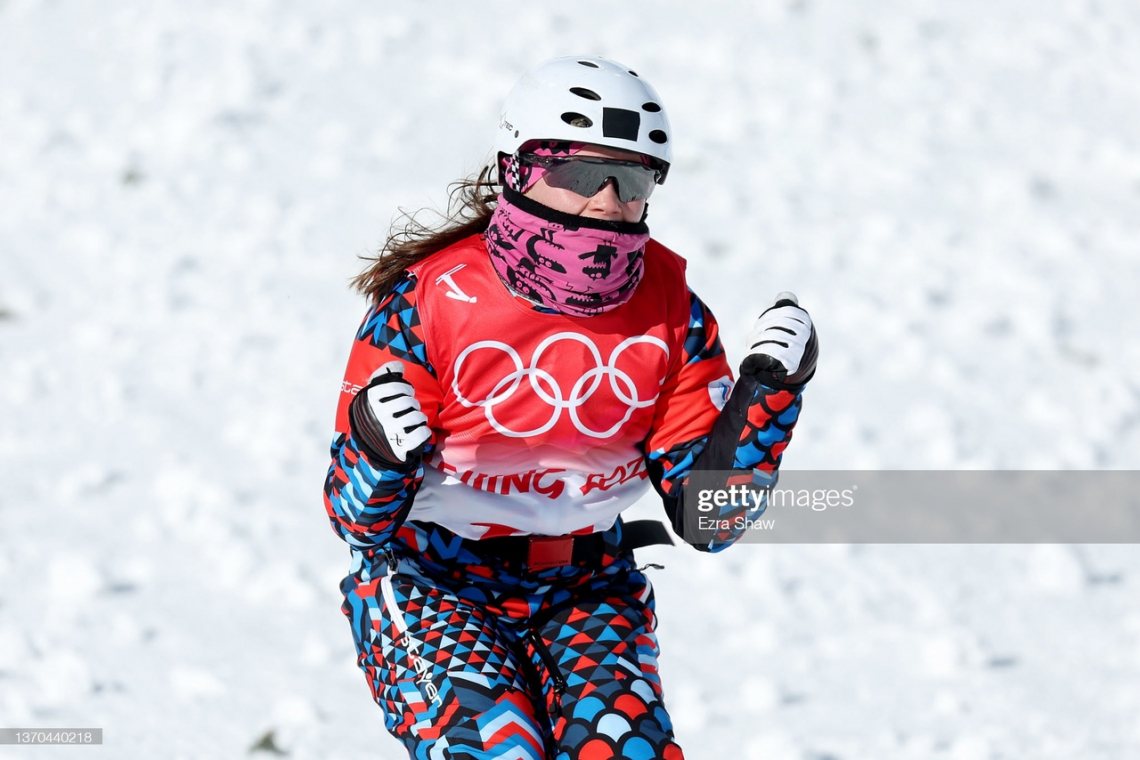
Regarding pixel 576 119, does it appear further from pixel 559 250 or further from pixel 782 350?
pixel 782 350

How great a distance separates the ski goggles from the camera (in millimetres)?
3330

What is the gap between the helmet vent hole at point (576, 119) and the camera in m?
3.32

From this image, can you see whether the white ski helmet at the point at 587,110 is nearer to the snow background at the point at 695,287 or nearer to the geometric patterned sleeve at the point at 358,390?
the geometric patterned sleeve at the point at 358,390

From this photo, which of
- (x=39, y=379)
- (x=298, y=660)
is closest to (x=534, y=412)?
(x=298, y=660)

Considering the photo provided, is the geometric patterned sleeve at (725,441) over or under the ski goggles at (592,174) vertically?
under

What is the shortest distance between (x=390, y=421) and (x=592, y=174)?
0.88 meters

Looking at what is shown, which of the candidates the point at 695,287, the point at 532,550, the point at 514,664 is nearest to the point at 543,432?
the point at 532,550

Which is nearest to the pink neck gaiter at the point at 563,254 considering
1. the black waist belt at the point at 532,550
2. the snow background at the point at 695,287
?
the black waist belt at the point at 532,550

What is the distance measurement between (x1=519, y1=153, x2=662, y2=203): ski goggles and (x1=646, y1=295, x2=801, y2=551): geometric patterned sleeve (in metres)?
0.44

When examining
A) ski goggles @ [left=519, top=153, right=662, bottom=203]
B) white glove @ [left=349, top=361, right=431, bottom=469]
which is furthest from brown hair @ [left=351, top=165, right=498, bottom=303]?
white glove @ [left=349, top=361, right=431, bottom=469]

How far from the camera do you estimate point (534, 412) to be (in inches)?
136

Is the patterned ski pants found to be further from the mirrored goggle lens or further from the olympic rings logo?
the mirrored goggle lens

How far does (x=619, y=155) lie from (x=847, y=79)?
5740 mm

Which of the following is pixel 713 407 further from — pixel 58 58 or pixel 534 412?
pixel 58 58
